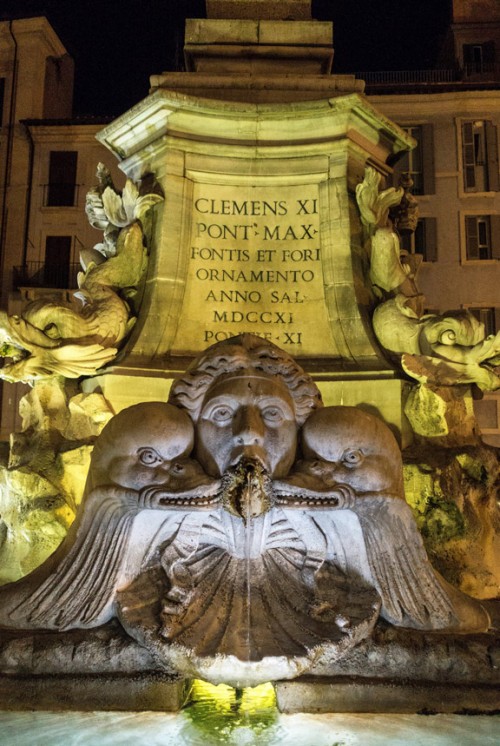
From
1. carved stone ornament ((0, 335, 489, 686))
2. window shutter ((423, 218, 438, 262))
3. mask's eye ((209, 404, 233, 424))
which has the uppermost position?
window shutter ((423, 218, 438, 262))

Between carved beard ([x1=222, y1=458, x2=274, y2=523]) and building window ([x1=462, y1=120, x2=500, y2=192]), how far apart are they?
24068mm

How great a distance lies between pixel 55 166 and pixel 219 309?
893 inches

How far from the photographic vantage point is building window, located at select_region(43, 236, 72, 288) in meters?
27.4

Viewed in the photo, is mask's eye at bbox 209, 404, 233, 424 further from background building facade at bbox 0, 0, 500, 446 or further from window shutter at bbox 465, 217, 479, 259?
window shutter at bbox 465, 217, 479, 259

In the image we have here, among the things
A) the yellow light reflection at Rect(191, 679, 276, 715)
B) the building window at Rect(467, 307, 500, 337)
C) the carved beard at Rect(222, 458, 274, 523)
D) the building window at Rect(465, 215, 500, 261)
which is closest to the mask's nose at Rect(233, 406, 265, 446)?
the carved beard at Rect(222, 458, 274, 523)

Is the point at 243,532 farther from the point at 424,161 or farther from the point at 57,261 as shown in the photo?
the point at 57,261

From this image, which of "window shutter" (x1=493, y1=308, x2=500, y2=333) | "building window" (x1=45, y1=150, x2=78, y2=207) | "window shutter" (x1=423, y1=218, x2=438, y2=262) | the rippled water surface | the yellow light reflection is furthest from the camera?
"building window" (x1=45, y1=150, x2=78, y2=207)

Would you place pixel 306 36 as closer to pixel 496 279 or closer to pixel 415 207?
pixel 415 207

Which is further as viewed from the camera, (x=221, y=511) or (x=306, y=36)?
(x=306, y=36)

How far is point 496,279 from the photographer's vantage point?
25.9 m

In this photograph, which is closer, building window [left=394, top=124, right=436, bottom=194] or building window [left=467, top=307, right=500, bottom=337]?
building window [left=467, top=307, right=500, bottom=337]

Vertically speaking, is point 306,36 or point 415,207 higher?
point 306,36

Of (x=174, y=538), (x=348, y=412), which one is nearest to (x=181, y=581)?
(x=174, y=538)

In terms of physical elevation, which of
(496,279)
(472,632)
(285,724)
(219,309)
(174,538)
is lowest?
(285,724)
